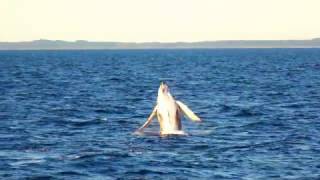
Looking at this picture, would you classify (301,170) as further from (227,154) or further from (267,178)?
(227,154)

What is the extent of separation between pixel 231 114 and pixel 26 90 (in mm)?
26425

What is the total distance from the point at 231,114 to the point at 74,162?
17.0 meters

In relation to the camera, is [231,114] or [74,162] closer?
[74,162]

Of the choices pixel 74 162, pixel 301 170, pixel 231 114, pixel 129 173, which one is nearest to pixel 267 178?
pixel 301 170

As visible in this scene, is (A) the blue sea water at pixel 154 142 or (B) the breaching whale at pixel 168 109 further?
(B) the breaching whale at pixel 168 109

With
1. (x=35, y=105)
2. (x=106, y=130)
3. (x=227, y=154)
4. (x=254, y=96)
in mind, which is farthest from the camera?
(x=254, y=96)

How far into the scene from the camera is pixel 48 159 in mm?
26266

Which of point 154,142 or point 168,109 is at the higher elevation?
point 168,109

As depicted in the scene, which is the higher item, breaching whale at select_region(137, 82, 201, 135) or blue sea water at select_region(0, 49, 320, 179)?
breaching whale at select_region(137, 82, 201, 135)

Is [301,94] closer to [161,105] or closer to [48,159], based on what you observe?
[161,105]

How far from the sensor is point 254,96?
56094mm

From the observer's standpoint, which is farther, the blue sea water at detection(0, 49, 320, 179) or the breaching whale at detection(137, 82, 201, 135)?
the breaching whale at detection(137, 82, 201, 135)

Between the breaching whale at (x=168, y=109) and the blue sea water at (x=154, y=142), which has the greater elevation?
the breaching whale at (x=168, y=109)

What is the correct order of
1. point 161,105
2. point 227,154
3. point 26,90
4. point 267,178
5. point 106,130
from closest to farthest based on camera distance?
1. point 267,178
2. point 227,154
3. point 161,105
4. point 106,130
5. point 26,90
